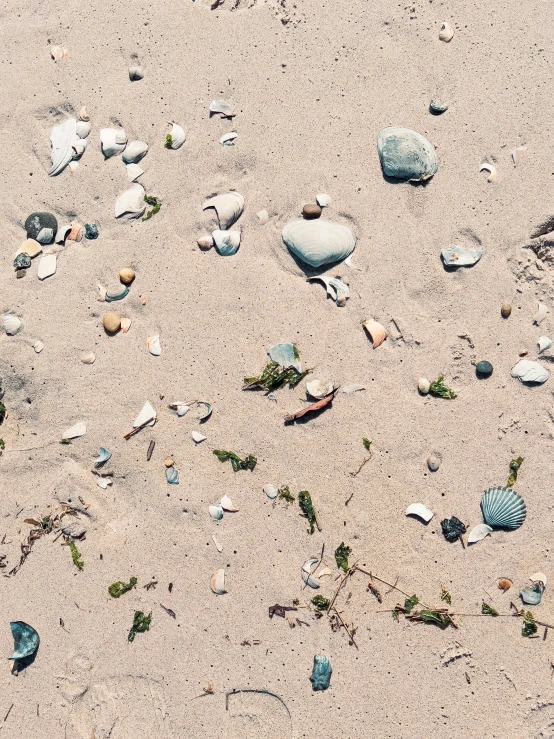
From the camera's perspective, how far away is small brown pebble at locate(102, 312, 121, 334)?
12.9 ft

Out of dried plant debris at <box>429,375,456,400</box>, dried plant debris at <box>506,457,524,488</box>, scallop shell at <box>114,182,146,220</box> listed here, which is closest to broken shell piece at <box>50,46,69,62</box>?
scallop shell at <box>114,182,146,220</box>

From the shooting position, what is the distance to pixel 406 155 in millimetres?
3822

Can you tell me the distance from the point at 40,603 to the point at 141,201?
3074 millimetres

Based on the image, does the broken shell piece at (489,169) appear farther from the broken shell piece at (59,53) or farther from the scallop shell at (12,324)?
the scallop shell at (12,324)

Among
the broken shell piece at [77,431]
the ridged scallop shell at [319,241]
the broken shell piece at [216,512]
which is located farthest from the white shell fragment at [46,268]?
the broken shell piece at [216,512]

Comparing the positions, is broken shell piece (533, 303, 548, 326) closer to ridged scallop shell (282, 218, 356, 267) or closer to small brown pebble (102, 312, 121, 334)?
ridged scallop shell (282, 218, 356, 267)

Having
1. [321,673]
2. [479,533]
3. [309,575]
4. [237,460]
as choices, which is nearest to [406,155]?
[237,460]

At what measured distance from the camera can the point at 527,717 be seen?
3713 millimetres

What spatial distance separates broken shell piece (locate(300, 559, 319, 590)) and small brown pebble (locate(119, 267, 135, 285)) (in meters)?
2.44

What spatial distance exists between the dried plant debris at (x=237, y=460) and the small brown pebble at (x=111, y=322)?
1.18 metres

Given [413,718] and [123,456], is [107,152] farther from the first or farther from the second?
[413,718]

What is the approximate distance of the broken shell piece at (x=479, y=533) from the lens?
3.78 metres

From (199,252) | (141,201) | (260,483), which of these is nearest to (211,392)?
(260,483)

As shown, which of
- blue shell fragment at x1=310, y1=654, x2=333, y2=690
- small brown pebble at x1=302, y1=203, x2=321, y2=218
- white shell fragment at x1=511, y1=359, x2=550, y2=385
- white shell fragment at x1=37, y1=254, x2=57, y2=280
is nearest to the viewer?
blue shell fragment at x1=310, y1=654, x2=333, y2=690
